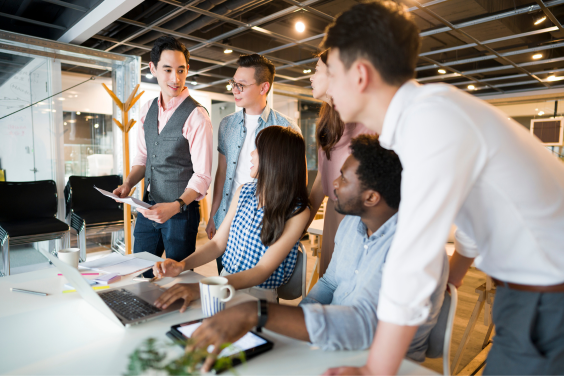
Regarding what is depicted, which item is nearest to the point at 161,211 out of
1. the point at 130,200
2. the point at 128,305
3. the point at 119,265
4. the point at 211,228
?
the point at 130,200

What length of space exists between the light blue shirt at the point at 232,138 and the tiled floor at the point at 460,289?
4.27 ft

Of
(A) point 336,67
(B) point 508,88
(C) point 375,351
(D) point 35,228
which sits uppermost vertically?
(B) point 508,88

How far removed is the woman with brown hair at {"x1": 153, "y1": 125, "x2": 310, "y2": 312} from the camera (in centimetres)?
149

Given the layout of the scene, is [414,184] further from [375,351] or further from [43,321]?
[43,321]

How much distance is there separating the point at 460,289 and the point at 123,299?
3810 mm

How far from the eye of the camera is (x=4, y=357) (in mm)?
868

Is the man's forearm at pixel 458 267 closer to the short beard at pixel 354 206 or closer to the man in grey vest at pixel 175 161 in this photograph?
the short beard at pixel 354 206

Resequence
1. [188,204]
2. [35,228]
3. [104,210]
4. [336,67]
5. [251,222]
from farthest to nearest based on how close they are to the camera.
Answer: [104,210] < [35,228] < [188,204] < [251,222] < [336,67]

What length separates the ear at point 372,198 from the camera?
3.84 ft

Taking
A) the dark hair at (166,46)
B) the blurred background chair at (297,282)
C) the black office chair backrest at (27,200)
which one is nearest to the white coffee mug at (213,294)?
the blurred background chair at (297,282)

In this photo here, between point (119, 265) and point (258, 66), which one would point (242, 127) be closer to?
point (258, 66)

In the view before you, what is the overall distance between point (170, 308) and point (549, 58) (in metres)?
6.83

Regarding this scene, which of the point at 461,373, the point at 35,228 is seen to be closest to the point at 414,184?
the point at 461,373

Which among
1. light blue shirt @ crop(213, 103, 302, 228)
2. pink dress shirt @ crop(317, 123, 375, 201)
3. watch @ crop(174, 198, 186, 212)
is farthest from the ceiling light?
watch @ crop(174, 198, 186, 212)
